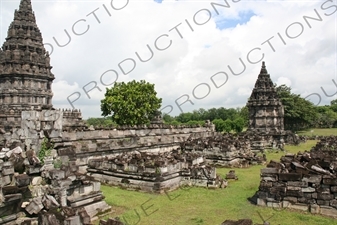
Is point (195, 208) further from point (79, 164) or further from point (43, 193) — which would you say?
point (79, 164)

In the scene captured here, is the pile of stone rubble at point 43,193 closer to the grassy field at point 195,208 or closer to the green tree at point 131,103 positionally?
the grassy field at point 195,208

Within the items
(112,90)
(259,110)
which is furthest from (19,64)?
(259,110)

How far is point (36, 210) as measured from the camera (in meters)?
6.43

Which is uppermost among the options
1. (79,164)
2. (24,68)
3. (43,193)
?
(24,68)

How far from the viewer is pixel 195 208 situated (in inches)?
332

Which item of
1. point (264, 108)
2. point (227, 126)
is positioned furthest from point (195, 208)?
point (227, 126)

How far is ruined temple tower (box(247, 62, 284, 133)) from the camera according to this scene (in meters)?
32.7

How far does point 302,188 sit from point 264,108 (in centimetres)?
2593

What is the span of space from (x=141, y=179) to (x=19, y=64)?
27568 mm

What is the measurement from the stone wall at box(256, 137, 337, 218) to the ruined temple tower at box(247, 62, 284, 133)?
24.6m

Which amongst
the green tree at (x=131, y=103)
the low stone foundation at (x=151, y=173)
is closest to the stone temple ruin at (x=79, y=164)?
the low stone foundation at (x=151, y=173)

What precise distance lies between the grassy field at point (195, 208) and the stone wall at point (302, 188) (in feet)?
1.01

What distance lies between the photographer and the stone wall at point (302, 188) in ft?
25.9

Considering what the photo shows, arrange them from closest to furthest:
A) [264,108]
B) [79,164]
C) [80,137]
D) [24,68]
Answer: [79,164], [80,137], [24,68], [264,108]
